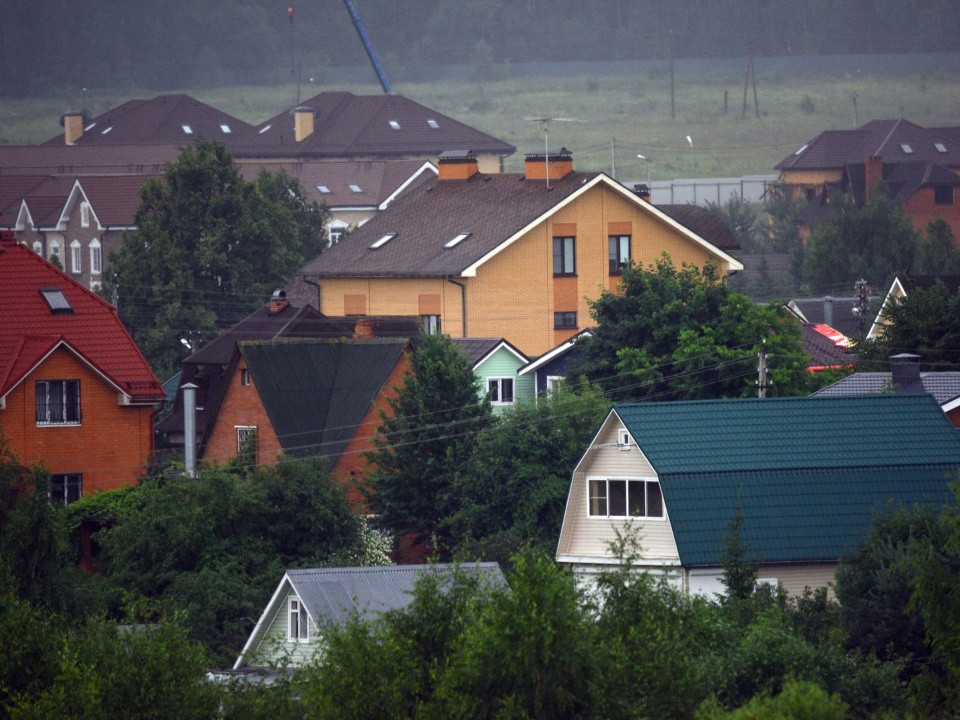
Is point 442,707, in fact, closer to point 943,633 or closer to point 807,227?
point 943,633

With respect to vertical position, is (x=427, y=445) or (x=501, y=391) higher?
(x=501, y=391)

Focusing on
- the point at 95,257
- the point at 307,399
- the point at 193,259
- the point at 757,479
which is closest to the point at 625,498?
the point at 757,479

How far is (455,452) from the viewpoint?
118 ft

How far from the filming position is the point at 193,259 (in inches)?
2419

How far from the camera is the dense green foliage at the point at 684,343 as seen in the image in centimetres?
3888

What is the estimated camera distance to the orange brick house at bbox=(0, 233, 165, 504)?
3700 cm

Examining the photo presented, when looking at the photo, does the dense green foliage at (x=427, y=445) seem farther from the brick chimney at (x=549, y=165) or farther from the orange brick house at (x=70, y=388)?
the brick chimney at (x=549, y=165)

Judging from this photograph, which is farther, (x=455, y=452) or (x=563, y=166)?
(x=563, y=166)

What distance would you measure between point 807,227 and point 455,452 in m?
63.1

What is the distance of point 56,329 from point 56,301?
2.78 ft

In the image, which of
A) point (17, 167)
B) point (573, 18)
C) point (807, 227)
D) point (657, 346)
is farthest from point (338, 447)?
point (573, 18)

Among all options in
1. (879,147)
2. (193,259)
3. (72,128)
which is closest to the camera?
(193,259)

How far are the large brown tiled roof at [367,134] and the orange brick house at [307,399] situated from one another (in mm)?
59873

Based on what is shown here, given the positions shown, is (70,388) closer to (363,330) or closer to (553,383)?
(363,330)
